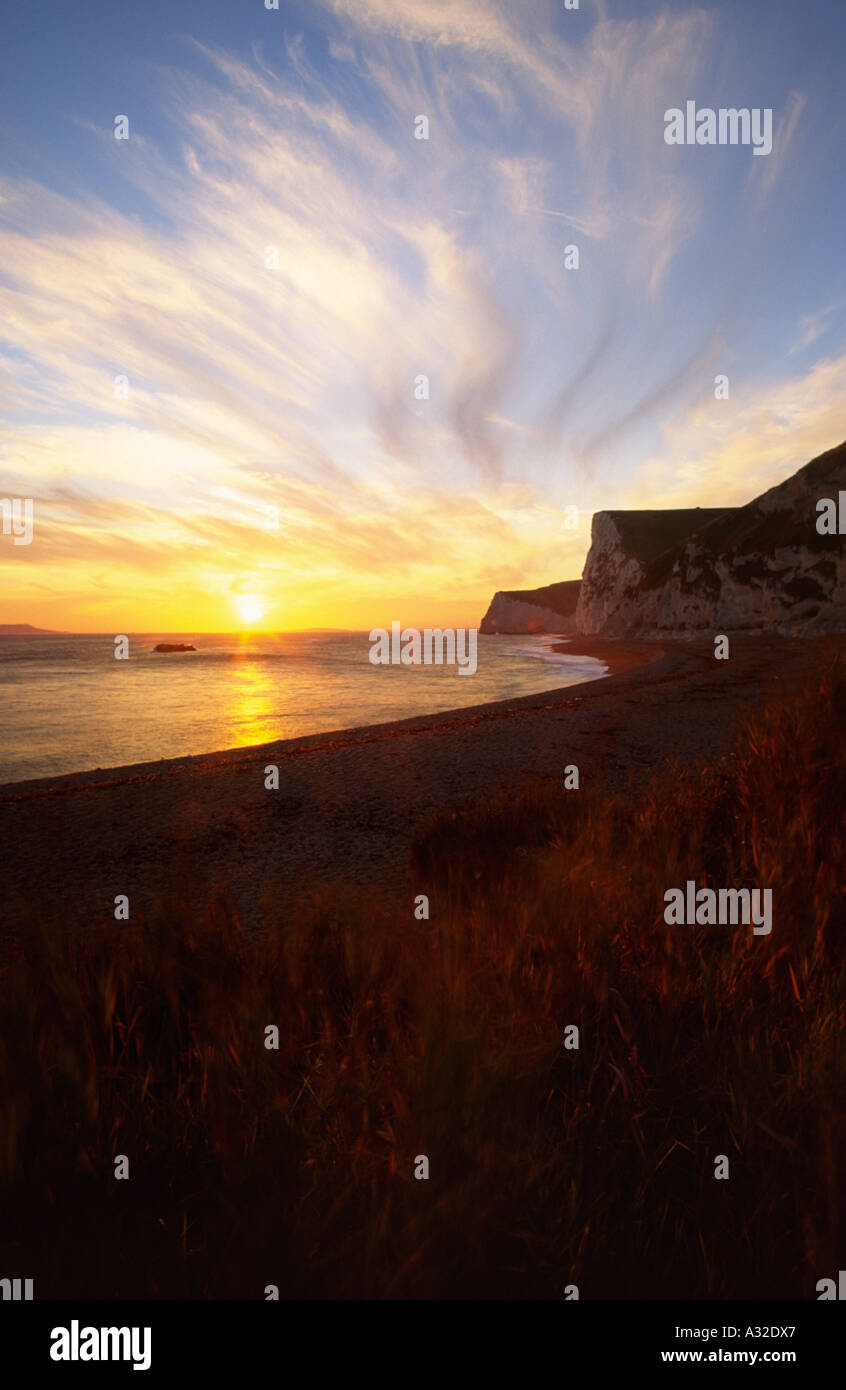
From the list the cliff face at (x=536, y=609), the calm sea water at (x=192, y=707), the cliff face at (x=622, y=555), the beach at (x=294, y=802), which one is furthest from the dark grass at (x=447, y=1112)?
the cliff face at (x=536, y=609)

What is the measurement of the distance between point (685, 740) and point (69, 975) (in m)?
13.5

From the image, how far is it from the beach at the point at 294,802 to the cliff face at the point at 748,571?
35.9 meters

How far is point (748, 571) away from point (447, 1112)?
2457 inches

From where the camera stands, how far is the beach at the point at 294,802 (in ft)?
22.4

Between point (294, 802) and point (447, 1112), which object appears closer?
point (447, 1112)

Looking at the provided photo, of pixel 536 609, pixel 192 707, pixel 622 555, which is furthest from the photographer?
pixel 536 609

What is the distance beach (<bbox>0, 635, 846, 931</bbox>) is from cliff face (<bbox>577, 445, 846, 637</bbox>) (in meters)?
35.9

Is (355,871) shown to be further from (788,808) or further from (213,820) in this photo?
(788,808)

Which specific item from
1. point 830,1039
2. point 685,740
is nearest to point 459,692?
point 685,740

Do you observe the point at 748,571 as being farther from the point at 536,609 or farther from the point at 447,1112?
the point at 536,609

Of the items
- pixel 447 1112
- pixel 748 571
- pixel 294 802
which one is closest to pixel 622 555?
pixel 748 571

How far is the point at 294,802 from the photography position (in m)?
10.2

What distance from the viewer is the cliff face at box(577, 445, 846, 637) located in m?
46.5

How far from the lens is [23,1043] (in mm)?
2268
